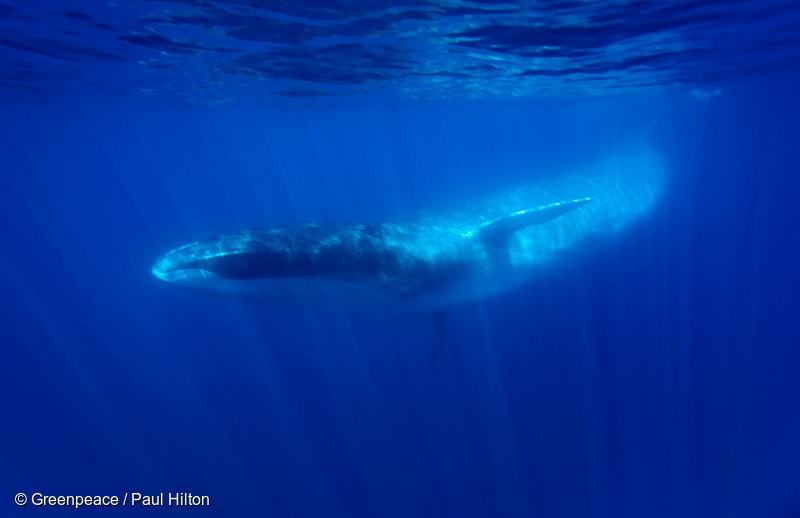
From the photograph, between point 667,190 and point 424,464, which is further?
point 667,190

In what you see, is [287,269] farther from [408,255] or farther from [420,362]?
[420,362]

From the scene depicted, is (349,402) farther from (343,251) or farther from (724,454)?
(724,454)

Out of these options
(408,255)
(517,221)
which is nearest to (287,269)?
(408,255)

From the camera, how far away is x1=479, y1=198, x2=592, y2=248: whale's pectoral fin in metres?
8.88

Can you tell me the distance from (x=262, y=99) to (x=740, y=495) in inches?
989

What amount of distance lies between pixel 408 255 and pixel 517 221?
2.37 m

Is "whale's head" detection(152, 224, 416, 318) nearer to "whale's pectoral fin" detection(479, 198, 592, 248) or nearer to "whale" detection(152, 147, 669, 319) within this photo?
"whale" detection(152, 147, 669, 319)

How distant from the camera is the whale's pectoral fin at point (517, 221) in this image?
8.88m

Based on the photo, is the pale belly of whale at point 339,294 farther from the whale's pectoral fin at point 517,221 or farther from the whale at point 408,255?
the whale's pectoral fin at point 517,221

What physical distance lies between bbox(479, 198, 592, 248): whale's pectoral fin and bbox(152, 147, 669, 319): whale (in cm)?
2

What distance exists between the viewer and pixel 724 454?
41.9 feet

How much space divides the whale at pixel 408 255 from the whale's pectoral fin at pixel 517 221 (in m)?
0.02

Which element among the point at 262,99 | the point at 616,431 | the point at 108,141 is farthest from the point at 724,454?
the point at 108,141

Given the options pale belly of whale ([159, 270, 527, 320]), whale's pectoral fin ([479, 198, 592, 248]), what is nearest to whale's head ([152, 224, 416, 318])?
pale belly of whale ([159, 270, 527, 320])
